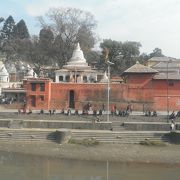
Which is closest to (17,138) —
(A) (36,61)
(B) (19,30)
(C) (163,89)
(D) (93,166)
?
(D) (93,166)

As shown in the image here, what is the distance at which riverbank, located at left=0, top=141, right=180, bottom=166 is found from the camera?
32.3 meters

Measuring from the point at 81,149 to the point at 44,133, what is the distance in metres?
4.49

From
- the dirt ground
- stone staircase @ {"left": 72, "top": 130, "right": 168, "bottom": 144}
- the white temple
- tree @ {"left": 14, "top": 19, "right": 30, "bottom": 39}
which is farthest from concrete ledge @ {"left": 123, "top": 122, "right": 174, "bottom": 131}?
tree @ {"left": 14, "top": 19, "right": 30, "bottom": 39}

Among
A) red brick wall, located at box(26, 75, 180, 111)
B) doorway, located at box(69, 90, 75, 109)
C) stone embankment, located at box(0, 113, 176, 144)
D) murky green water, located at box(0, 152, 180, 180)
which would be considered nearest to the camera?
murky green water, located at box(0, 152, 180, 180)

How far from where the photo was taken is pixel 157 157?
1292 inches

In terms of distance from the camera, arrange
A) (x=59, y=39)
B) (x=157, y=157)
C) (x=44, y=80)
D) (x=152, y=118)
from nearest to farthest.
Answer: (x=157, y=157) < (x=152, y=118) < (x=44, y=80) < (x=59, y=39)

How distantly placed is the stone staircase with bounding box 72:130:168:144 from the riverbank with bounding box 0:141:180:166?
3.21ft

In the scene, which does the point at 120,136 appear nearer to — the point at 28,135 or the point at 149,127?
the point at 149,127

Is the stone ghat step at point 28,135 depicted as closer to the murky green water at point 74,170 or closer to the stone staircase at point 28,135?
the stone staircase at point 28,135

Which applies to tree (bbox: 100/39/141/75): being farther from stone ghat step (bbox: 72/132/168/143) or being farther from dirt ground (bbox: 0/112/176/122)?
stone ghat step (bbox: 72/132/168/143)

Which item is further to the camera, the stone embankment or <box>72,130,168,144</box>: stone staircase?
the stone embankment

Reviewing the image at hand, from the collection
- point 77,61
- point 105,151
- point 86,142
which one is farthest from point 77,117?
point 77,61

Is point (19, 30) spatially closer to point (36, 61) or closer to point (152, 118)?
point (36, 61)

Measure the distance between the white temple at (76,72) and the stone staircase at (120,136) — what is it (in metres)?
23.8
